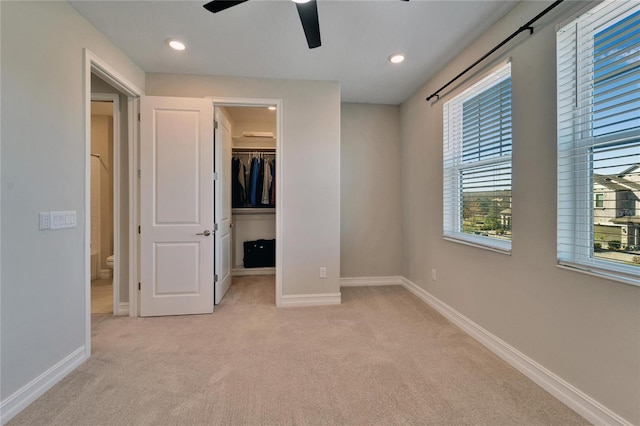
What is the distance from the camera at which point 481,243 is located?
2264 millimetres

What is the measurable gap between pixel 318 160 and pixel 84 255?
2.26m

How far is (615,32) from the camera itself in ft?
4.48

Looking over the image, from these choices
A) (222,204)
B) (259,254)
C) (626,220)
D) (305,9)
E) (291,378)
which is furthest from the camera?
(259,254)

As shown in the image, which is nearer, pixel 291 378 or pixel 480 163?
pixel 291 378

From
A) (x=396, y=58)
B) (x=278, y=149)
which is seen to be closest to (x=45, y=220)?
(x=278, y=149)

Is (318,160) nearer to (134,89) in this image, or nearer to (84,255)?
(134,89)

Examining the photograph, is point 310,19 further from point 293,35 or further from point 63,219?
point 63,219

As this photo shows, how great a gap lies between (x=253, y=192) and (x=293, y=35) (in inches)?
97.6

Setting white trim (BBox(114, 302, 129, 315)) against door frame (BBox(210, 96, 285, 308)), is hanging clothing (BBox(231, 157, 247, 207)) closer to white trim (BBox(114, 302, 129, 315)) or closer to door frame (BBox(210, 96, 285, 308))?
door frame (BBox(210, 96, 285, 308))

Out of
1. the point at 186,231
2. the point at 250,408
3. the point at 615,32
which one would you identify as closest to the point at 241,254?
the point at 186,231

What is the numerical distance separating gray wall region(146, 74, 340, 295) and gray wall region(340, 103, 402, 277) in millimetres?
713

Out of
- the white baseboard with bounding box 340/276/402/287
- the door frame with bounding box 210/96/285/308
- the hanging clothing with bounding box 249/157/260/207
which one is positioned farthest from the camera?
the hanging clothing with bounding box 249/157/260/207

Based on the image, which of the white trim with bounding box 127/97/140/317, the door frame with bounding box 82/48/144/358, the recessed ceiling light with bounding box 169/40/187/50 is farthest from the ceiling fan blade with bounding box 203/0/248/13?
the white trim with bounding box 127/97/140/317

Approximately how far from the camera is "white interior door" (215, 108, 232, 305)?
121 inches
